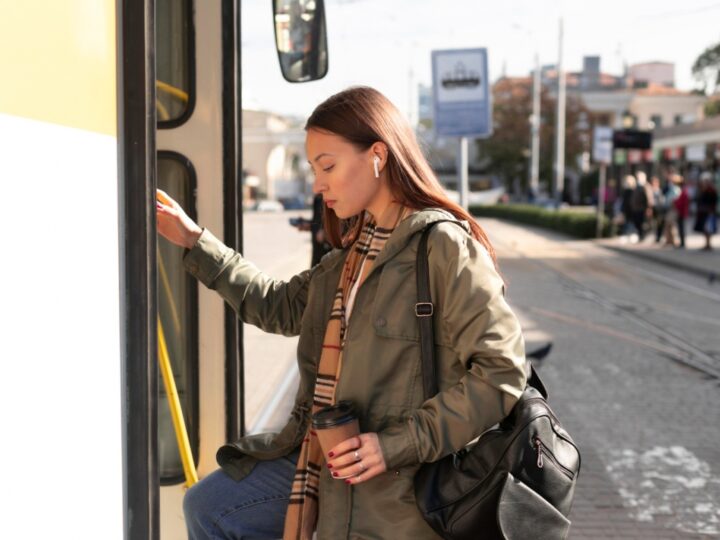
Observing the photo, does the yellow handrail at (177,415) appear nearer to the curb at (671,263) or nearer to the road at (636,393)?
the road at (636,393)

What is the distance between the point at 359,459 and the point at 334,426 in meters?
0.09

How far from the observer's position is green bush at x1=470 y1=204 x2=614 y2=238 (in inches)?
1072

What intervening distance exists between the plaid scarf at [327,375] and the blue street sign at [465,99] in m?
11.2

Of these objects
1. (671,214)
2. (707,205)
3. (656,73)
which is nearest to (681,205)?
(707,205)

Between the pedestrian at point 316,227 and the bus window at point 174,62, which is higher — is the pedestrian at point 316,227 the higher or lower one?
the lower one

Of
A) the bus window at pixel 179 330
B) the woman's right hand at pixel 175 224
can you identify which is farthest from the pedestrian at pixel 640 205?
the woman's right hand at pixel 175 224

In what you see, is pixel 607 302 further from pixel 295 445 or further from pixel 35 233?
pixel 35 233

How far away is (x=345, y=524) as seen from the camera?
2.07 m

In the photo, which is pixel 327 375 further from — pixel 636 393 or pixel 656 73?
pixel 656 73

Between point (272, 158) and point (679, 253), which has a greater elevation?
point (272, 158)

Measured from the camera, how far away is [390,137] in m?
2.15

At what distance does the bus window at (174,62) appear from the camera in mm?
2873

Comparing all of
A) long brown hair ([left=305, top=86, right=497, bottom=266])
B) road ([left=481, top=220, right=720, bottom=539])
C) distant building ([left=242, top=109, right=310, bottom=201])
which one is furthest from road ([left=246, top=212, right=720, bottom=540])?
distant building ([left=242, top=109, right=310, bottom=201])

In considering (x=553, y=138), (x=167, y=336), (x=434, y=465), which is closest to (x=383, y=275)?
(x=434, y=465)
